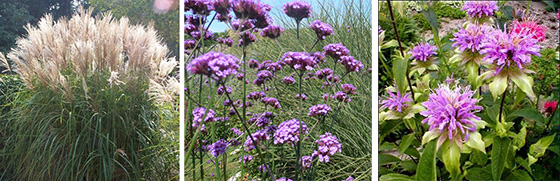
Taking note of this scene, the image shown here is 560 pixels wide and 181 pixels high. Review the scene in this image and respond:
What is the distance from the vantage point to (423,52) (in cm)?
135

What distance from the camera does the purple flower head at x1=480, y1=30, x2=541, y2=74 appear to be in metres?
1.11

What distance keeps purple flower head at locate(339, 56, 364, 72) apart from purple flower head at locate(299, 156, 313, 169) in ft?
1.43

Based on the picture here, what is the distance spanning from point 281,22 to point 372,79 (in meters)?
0.53

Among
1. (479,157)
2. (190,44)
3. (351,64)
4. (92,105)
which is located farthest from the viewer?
(92,105)

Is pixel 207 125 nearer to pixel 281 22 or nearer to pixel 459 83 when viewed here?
pixel 281 22

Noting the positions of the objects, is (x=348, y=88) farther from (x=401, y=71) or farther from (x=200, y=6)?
(x=200, y=6)

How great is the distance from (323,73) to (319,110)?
0.17 metres

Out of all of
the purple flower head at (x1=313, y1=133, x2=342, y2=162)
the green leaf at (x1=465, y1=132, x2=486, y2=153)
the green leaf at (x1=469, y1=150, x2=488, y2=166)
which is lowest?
the purple flower head at (x1=313, y1=133, x2=342, y2=162)

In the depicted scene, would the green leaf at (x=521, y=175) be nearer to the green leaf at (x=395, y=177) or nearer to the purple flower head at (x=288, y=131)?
the green leaf at (x=395, y=177)

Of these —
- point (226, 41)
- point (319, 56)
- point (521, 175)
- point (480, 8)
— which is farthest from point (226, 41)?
point (521, 175)

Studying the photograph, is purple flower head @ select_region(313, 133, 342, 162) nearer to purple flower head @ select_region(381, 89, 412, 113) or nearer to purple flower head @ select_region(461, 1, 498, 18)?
purple flower head @ select_region(381, 89, 412, 113)

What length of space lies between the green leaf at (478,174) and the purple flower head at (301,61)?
0.78m

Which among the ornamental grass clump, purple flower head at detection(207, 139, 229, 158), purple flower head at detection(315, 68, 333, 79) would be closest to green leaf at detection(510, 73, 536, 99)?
purple flower head at detection(315, 68, 333, 79)

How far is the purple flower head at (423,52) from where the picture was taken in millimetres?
1345
